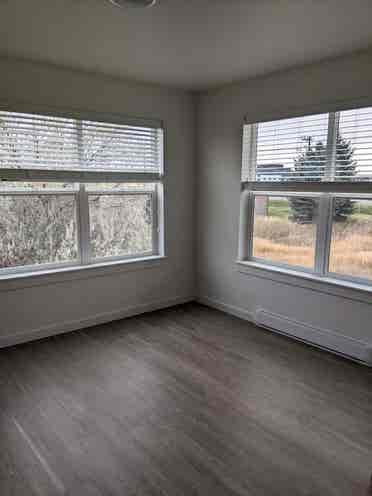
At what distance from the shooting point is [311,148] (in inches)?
130

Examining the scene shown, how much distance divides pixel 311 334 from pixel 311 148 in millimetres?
1677

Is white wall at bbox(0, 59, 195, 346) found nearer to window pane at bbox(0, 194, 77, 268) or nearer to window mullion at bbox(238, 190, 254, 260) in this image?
Result: window pane at bbox(0, 194, 77, 268)

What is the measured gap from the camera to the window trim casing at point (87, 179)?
3.26 m

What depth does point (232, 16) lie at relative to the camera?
2.27 m

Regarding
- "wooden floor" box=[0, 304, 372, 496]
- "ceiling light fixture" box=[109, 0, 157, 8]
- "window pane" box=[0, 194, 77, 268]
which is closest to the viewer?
"wooden floor" box=[0, 304, 372, 496]

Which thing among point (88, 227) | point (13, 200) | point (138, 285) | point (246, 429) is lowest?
point (246, 429)

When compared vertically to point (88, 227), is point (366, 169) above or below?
above

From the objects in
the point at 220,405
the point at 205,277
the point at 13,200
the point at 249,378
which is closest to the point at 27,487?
the point at 220,405

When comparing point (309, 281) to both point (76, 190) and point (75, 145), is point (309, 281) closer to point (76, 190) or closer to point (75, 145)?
point (76, 190)

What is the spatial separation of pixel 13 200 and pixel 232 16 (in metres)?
2.31

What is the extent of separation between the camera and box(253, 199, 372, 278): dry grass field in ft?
10.2

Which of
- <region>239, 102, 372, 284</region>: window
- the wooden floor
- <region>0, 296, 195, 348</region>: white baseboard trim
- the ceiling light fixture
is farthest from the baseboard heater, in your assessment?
the ceiling light fixture

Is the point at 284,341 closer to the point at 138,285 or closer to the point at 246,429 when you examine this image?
the point at 246,429

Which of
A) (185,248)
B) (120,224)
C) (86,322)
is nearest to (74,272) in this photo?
(86,322)
